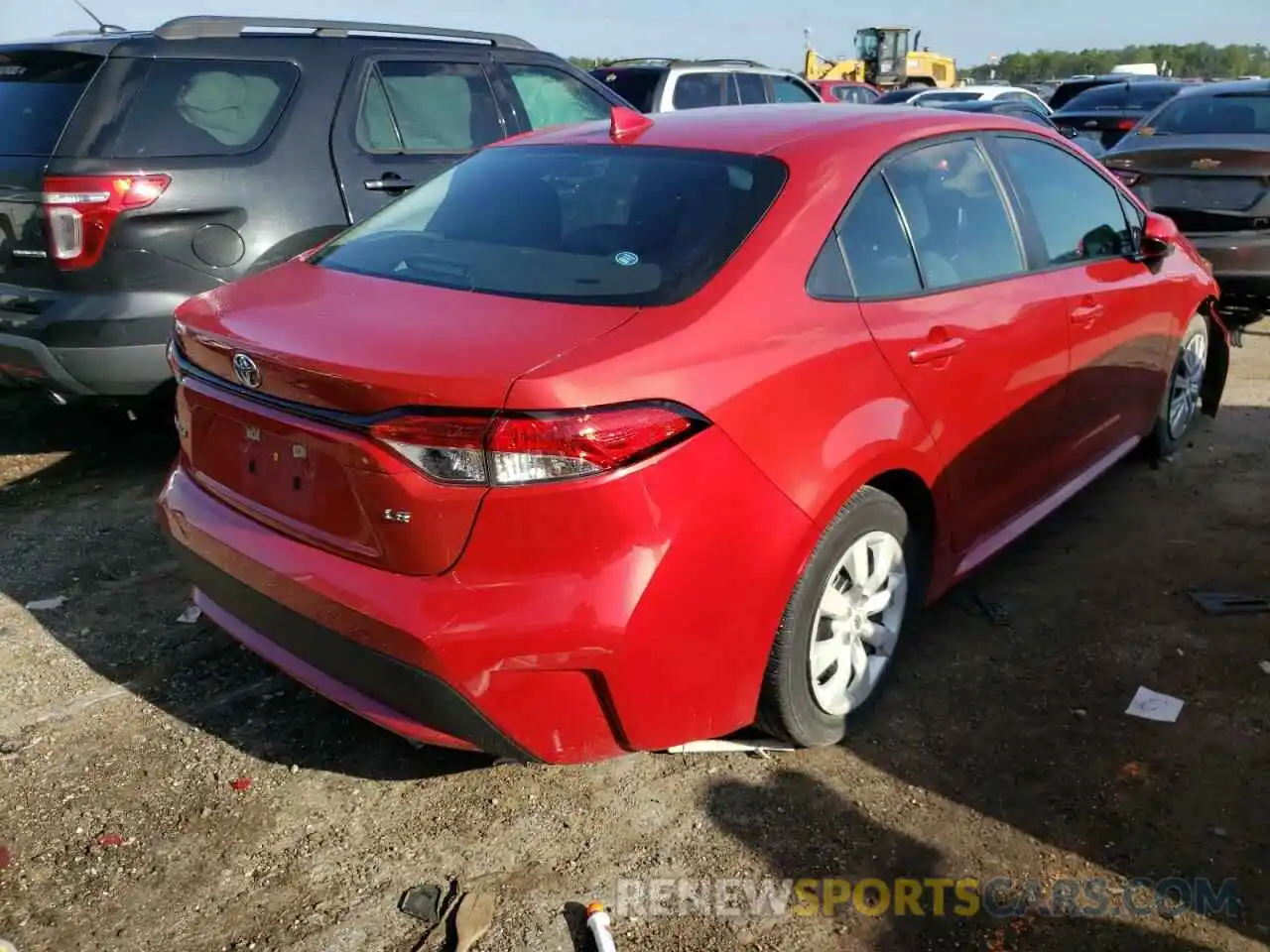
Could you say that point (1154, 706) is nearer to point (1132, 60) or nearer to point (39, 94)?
point (39, 94)

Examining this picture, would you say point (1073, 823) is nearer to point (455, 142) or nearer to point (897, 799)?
point (897, 799)

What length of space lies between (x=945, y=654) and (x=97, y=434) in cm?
437

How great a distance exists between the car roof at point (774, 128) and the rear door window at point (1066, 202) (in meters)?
0.21

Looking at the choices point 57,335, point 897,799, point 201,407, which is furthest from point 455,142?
point 897,799

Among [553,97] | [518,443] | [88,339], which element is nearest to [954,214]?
[518,443]

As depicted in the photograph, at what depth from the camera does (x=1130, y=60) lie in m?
94.0

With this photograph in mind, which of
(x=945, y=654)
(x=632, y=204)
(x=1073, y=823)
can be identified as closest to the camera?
(x=1073, y=823)

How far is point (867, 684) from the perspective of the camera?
3.09 m

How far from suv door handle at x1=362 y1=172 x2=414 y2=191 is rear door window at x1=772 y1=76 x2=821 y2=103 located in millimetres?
6680

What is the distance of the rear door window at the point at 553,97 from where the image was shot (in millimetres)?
6020

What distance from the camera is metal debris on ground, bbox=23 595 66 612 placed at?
12.5ft

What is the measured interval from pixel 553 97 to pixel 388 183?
1.54 meters

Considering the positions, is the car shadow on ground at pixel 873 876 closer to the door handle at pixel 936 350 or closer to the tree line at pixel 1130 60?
the door handle at pixel 936 350

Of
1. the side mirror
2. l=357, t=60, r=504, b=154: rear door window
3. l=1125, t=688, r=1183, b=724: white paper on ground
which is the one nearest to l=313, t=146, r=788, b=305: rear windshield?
l=1125, t=688, r=1183, b=724: white paper on ground
